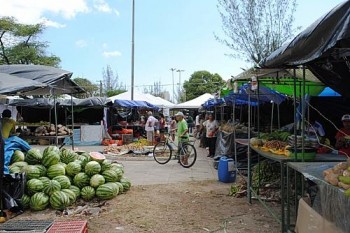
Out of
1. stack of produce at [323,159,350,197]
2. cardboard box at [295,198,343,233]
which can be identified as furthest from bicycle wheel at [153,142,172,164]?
stack of produce at [323,159,350,197]

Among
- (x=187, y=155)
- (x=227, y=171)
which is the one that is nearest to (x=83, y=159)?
(x=227, y=171)

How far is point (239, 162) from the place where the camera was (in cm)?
1135

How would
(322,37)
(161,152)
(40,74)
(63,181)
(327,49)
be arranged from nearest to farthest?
(327,49) → (322,37) → (63,181) → (40,74) → (161,152)

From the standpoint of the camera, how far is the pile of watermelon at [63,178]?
696cm

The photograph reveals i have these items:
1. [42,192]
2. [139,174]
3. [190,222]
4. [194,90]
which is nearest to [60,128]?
[139,174]

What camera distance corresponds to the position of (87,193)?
24.5ft

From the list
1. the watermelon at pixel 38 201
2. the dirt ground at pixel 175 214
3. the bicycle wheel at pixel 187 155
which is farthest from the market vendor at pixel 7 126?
Answer: the bicycle wheel at pixel 187 155

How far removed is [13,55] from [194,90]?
3505cm

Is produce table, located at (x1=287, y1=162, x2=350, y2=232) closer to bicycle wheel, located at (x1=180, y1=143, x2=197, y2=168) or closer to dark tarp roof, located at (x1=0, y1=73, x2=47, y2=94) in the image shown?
dark tarp roof, located at (x1=0, y1=73, x2=47, y2=94)

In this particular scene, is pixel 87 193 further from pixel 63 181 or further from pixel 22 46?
pixel 22 46

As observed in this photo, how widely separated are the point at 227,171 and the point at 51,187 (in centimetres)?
425

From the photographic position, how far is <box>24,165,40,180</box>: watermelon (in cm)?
721

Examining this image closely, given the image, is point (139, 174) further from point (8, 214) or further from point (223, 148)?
point (8, 214)

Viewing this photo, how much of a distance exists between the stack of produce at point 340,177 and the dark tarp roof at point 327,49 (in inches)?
41.4
